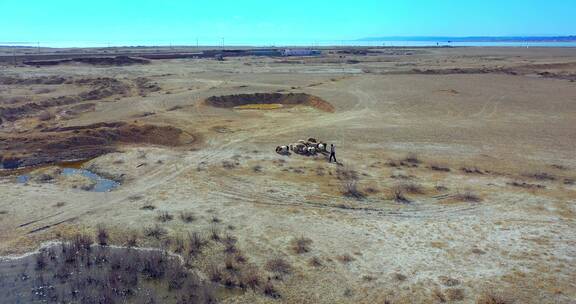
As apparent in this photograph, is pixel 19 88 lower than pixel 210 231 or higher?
higher

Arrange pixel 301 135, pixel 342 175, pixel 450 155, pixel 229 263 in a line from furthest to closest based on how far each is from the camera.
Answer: pixel 301 135, pixel 450 155, pixel 342 175, pixel 229 263

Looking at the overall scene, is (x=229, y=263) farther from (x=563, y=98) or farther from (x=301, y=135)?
(x=563, y=98)

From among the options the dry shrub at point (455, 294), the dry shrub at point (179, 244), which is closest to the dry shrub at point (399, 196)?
the dry shrub at point (455, 294)

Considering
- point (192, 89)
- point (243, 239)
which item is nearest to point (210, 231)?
point (243, 239)

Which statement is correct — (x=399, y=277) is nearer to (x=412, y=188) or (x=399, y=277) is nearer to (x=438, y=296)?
(x=438, y=296)

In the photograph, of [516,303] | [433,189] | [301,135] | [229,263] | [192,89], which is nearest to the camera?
[516,303]

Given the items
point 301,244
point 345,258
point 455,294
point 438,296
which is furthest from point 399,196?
point 438,296

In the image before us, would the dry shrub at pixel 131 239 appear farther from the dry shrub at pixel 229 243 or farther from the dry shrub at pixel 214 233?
the dry shrub at pixel 229 243
